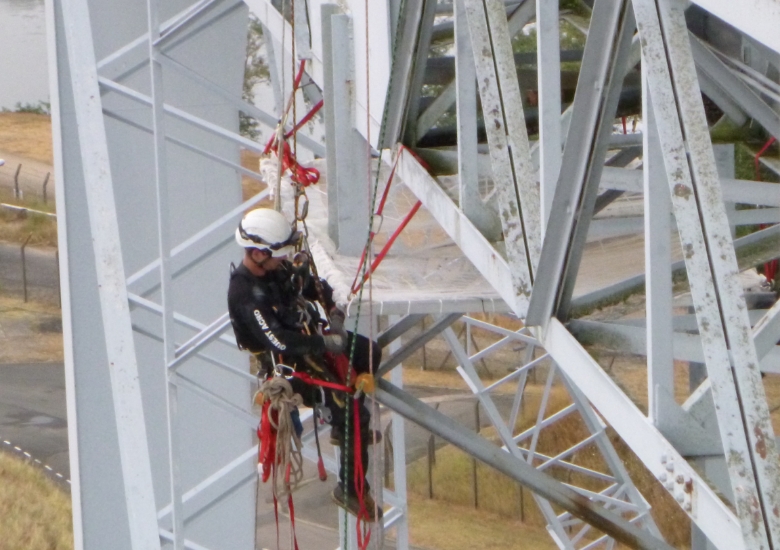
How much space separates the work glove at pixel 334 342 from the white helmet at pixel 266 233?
528 millimetres

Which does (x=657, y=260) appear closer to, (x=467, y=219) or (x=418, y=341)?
(x=467, y=219)

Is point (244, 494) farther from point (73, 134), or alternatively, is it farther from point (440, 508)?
point (440, 508)

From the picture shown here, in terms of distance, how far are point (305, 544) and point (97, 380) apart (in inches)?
360

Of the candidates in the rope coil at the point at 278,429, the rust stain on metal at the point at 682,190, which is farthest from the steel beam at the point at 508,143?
the rope coil at the point at 278,429

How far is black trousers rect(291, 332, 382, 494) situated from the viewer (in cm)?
639

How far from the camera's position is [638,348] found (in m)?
4.39

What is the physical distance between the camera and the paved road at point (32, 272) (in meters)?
32.7

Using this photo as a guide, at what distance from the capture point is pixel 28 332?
30.3m

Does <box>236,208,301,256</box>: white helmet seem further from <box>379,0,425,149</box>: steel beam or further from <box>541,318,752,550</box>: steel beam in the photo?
<box>541,318,752,550</box>: steel beam

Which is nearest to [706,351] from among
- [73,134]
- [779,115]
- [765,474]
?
[765,474]

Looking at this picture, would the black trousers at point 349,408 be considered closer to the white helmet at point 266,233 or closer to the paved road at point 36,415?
the white helmet at point 266,233

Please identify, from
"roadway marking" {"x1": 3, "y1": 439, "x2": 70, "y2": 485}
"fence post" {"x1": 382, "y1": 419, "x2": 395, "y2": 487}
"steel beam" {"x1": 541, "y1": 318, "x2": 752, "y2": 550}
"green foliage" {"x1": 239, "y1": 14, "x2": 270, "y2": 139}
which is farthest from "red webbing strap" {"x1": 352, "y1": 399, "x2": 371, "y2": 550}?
"green foliage" {"x1": 239, "y1": 14, "x2": 270, "y2": 139}

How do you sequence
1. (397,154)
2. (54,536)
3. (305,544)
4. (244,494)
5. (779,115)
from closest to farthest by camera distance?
(779,115) < (397,154) < (244,494) < (305,544) < (54,536)

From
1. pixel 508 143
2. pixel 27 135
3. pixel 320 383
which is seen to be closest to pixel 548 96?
pixel 508 143
